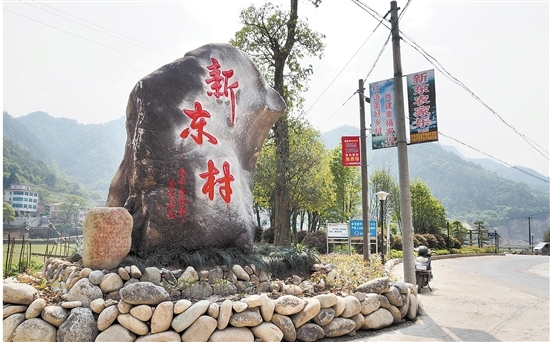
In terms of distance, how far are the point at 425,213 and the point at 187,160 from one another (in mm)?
31234

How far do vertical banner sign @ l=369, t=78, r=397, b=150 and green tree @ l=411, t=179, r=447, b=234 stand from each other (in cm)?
2768

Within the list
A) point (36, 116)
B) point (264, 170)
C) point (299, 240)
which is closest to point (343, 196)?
point (299, 240)

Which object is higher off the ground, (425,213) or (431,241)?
(425,213)

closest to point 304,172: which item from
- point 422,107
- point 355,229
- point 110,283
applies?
point 355,229

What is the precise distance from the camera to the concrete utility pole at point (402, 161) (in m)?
6.96

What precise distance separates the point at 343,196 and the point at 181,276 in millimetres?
26097

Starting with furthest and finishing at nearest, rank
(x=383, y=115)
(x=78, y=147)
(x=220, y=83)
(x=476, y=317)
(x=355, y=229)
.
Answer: (x=78, y=147) → (x=355, y=229) → (x=383, y=115) → (x=220, y=83) → (x=476, y=317)

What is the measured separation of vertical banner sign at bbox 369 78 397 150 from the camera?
7.53 metres

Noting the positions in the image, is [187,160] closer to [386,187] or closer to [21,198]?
[21,198]

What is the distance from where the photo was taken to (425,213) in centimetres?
3409

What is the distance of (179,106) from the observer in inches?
251

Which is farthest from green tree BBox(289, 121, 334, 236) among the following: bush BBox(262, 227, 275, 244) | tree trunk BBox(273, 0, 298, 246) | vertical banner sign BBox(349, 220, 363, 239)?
vertical banner sign BBox(349, 220, 363, 239)

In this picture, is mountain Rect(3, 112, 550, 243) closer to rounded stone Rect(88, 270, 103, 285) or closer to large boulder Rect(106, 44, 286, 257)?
large boulder Rect(106, 44, 286, 257)

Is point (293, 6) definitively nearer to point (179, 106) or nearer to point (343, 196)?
point (179, 106)
